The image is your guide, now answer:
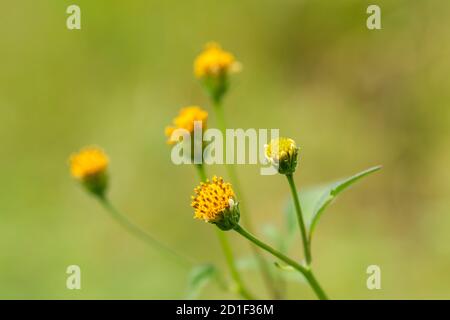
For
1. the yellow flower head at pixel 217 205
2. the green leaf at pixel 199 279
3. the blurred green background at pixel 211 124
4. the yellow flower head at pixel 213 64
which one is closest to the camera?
the yellow flower head at pixel 217 205

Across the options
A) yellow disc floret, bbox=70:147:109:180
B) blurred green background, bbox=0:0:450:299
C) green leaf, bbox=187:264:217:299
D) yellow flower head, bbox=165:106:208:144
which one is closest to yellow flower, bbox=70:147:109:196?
yellow disc floret, bbox=70:147:109:180

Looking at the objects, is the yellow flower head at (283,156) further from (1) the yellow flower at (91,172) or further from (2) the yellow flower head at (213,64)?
(1) the yellow flower at (91,172)

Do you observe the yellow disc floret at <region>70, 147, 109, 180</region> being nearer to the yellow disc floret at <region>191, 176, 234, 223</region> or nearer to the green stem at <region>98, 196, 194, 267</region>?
the green stem at <region>98, 196, 194, 267</region>

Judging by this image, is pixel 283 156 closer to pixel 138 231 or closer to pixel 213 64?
pixel 213 64

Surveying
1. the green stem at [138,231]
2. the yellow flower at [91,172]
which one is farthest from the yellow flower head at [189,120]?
the yellow flower at [91,172]

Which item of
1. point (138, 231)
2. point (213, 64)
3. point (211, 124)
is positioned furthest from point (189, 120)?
point (211, 124)

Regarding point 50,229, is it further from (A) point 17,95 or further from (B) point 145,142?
(A) point 17,95
